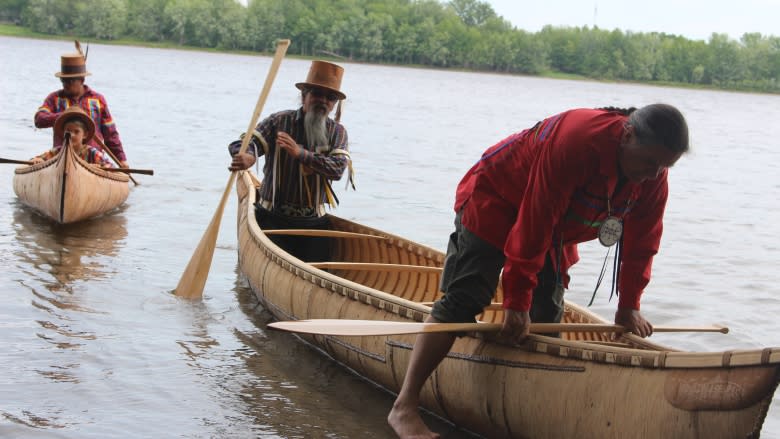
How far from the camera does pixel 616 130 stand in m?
3.54

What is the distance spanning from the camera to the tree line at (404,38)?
8031cm

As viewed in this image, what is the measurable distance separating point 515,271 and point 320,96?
9.64 ft

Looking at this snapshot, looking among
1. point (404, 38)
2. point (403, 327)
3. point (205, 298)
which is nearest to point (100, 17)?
point (404, 38)

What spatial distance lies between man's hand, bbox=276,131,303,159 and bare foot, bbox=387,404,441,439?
7.53ft

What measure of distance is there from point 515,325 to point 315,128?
283 centimetres

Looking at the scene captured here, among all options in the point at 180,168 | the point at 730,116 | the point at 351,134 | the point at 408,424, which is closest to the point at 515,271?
the point at 408,424

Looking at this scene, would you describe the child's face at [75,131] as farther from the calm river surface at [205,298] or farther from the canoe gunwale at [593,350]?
the canoe gunwale at [593,350]

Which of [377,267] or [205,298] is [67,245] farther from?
[377,267]

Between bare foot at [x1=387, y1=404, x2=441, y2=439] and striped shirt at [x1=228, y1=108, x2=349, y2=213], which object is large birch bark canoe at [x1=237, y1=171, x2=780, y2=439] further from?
striped shirt at [x1=228, y1=108, x2=349, y2=213]

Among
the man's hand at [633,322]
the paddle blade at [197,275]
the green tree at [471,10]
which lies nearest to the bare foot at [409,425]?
the man's hand at [633,322]

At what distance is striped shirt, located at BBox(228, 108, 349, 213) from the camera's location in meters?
6.33

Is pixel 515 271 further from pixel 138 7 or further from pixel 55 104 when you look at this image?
pixel 138 7

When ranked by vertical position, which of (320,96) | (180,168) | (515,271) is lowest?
(180,168)

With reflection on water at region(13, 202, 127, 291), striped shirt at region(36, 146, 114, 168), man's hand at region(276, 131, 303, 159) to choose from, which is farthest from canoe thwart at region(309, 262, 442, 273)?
striped shirt at region(36, 146, 114, 168)
